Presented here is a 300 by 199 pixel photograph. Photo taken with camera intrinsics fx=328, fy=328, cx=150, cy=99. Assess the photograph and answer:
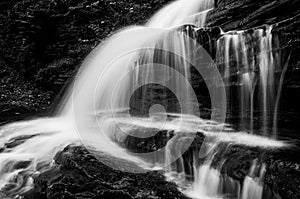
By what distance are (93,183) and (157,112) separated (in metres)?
2.45

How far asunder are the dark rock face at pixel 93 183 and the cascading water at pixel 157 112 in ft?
1.22

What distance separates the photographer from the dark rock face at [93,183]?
177 inches

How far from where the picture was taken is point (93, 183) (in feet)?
15.4

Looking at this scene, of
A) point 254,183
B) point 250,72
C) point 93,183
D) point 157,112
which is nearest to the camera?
point 254,183

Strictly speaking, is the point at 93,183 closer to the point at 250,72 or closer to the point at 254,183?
the point at 254,183

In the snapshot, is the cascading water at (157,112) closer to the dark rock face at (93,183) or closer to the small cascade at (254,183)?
the small cascade at (254,183)

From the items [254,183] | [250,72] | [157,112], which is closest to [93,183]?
[254,183]

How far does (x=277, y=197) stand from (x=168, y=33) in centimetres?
404

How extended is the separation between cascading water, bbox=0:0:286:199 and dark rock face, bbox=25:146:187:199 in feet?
1.22

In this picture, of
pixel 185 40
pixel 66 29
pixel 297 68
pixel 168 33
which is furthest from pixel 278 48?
pixel 66 29

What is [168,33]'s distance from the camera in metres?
6.96

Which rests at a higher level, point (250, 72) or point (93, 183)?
point (250, 72)

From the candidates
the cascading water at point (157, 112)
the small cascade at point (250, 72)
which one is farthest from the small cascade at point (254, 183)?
the small cascade at point (250, 72)

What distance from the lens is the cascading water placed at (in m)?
5.21
